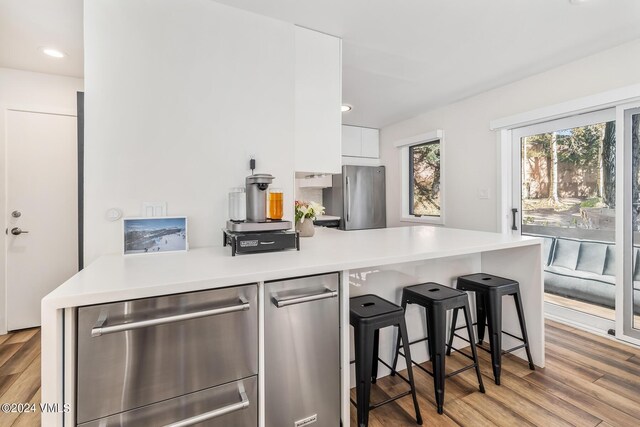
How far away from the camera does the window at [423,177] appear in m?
4.02

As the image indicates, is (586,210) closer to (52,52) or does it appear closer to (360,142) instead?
(360,142)

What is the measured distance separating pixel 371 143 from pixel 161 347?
4.36m

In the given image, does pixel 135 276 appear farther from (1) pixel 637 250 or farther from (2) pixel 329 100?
(1) pixel 637 250

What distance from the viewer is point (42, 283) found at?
2861 millimetres

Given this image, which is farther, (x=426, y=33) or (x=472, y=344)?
(x=426, y=33)

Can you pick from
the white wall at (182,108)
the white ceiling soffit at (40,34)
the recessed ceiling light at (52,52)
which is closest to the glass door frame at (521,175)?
the white wall at (182,108)

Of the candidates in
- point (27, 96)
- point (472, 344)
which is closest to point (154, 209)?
point (472, 344)

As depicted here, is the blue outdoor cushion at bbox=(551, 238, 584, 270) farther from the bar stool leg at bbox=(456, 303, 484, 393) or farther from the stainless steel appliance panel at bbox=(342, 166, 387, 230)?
the stainless steel appliance panel at bbox=(342, 166, 387, 230)

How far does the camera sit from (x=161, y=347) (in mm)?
1034

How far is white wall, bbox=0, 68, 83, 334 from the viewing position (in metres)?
2.69

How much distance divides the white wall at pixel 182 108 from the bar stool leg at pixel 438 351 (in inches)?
42.9

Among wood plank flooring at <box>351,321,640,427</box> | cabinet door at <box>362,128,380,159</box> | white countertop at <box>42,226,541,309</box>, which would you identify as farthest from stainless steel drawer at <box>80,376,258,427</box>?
cabinet door at <box>362,128,380,159</box>

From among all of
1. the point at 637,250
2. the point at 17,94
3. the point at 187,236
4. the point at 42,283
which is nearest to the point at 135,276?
the point at 187,236

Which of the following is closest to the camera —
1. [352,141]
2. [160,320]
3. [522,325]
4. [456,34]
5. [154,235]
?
[160,320]
